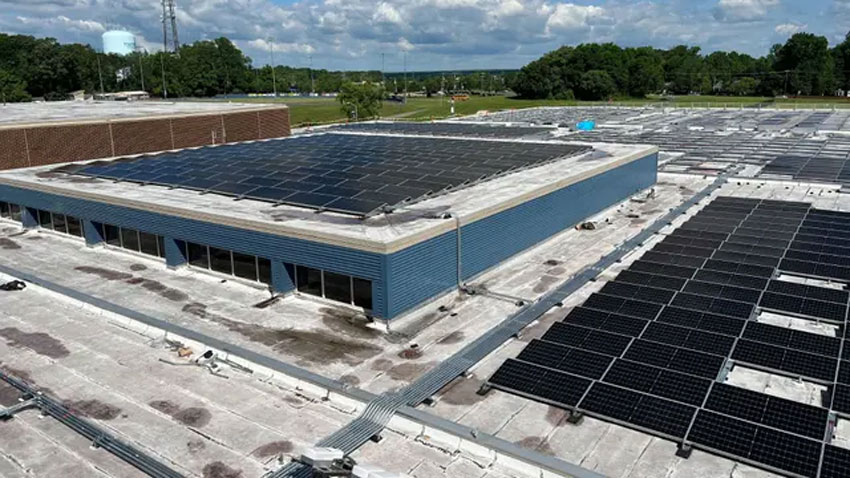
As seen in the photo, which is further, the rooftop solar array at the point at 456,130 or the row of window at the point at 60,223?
the rooftop solar array at the point at 456,130

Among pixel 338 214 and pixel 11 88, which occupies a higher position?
pixel 11 88

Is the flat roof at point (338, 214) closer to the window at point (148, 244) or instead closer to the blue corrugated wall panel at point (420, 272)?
the blue corrugated wall panel at point (420, 272)

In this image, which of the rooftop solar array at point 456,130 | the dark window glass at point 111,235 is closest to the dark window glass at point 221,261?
the dark window glass at point 111,235

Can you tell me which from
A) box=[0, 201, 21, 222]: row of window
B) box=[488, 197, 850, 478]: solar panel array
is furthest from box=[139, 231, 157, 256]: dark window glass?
box=[488, 197, 850, 478]: solar panel array

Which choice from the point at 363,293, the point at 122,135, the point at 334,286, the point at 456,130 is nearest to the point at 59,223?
the point at 122,135

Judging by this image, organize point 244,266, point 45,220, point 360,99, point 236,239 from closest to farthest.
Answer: point 236,239 < point 244,266 < point 45,220 < point 360,99

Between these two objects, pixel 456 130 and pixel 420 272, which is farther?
pixel 456 130

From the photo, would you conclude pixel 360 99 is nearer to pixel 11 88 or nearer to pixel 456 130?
pixel 456 130
